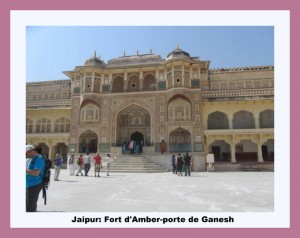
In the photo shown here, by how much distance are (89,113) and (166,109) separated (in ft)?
23.0

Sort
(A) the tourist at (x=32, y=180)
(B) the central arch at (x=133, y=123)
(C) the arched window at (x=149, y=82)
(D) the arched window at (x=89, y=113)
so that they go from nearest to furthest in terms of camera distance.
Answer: (A) the tourist at (x=32, y=180) < (D) the arched window at (x=89, y=113) < (B) the central arch at (x=133, y=123) < (C) the arched window at (x=149, y=82)

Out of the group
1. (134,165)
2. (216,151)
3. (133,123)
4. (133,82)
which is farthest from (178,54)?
(134,165)

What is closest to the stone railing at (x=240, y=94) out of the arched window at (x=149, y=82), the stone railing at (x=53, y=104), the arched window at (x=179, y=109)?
the arched window at (x=179, y=109)

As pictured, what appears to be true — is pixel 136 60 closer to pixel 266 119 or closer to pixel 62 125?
pixel 62 125

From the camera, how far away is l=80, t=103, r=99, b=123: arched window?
2297cm

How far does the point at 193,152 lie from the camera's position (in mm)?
20875

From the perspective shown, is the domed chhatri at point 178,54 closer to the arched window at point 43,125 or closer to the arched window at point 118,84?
the arched window at point 118,84

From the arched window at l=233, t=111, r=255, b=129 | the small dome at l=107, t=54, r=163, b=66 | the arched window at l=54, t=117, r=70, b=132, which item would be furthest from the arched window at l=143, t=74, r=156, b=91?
the arched window at l=54, t=117, r=70, b=132

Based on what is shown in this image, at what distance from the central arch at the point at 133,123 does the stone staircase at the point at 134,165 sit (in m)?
3.76

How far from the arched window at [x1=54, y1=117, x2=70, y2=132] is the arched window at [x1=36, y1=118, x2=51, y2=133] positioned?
2.45 feet

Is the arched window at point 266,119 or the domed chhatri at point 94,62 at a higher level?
the domed chhatri at point 94,62

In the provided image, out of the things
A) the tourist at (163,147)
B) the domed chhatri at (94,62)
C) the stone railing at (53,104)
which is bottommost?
the tourist at (163,147)

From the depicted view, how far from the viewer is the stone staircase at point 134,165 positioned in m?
17.6

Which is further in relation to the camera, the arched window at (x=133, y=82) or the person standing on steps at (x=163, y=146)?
the arched window at (x=133, y=82)
